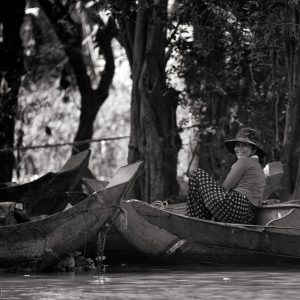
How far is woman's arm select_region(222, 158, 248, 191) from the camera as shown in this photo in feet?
35.3

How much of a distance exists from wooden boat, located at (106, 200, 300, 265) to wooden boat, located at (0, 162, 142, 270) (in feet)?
1.03

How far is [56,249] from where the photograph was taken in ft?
33.0

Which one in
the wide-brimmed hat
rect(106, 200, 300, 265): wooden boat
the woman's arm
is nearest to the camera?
rect(106, 200, 300, 265): wooden boat

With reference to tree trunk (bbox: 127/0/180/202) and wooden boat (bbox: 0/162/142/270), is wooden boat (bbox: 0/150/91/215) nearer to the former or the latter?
tree trunk (bbox: 127/0/180/202)

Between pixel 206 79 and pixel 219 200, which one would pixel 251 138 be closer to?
pixel 219 200

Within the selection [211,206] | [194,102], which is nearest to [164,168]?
[194,102]

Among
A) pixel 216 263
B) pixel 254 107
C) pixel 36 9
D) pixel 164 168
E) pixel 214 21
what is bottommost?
pixel 216 263

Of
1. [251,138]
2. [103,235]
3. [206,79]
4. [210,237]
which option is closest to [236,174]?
[251,138]

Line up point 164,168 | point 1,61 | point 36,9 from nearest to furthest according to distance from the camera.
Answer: point 164,168, point 1,61, point 36,9

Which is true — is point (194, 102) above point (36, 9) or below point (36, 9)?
below

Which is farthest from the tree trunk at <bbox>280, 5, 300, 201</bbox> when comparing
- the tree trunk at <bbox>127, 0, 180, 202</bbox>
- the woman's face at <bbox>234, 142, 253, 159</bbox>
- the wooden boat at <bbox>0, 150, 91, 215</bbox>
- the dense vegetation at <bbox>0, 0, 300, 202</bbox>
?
the wooden boat at <bbox>0, 150, 91, 215</bbox>

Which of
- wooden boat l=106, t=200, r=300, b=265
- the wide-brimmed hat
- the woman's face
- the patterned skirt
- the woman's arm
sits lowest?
wooden boat l=106, t=200, r=300, b=265

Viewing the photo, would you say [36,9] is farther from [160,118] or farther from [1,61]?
[160,118]

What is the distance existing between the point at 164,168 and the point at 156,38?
1.92 metres
